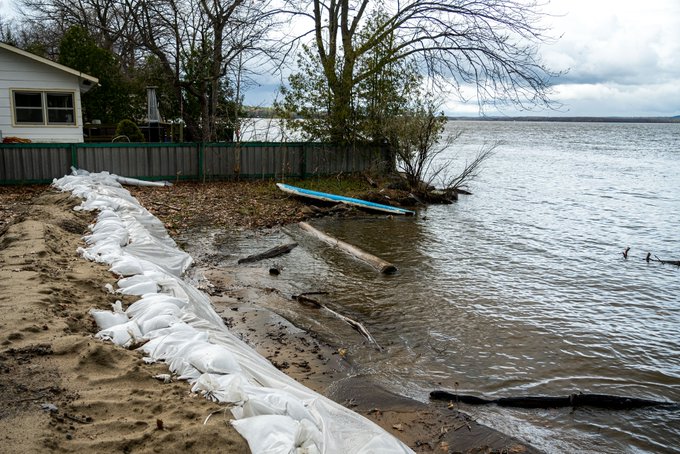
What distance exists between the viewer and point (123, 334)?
16.4 ft

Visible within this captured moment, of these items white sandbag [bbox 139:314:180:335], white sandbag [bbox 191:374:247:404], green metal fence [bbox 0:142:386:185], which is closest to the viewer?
white sandbag [bbox 191:374:247:404]

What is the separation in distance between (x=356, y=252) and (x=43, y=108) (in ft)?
45.5

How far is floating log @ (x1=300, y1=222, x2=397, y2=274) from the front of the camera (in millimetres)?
11164

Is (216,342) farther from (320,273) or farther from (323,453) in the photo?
(320,273)

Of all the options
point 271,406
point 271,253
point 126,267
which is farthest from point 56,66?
point 271,406

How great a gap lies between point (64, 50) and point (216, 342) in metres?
22.8

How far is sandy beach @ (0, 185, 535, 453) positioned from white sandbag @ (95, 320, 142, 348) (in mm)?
144

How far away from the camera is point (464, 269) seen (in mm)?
11711

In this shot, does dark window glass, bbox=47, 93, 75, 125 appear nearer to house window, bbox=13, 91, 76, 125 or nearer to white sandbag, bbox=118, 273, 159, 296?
house window, bbox=13, 91, 76, 125

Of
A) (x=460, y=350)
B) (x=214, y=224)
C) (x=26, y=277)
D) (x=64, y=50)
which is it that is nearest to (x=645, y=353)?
(x=460, y=350)

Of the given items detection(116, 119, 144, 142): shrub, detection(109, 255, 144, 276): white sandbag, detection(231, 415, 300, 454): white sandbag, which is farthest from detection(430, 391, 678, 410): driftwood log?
detection(116, 119, 144, 142): shrub

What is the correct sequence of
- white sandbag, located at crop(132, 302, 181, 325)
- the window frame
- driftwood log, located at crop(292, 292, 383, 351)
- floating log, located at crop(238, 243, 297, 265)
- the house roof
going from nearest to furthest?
white sandbag, located at crop(132, 302, 181, 325) < driftwood log, located at crop(292, 292, 383, 351) < floating log, located at crop(238, 243, 297, 265) < the house roof < the window frame

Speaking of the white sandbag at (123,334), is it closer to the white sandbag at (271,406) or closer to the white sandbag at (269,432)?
the white sandbag at (271,406)

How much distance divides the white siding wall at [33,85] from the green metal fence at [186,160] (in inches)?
96.4
